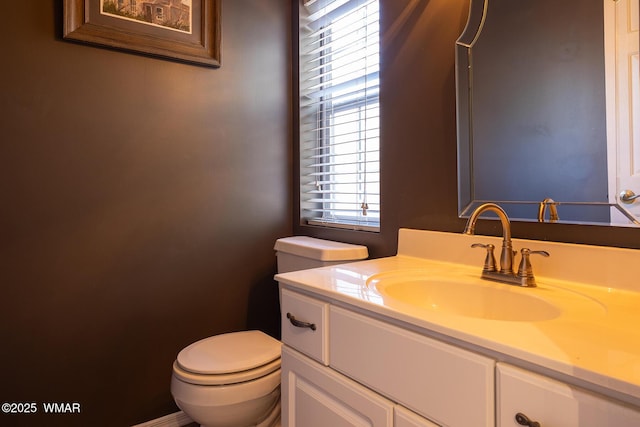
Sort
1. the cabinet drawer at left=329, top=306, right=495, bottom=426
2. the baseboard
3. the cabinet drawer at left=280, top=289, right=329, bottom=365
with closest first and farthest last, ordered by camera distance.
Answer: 1. the cabinet drawer at left=329, top=306, right=495, bottom=426
2. the cabinet drawer at left=280, top=289, right=329, bottom=365
3. the baseboard

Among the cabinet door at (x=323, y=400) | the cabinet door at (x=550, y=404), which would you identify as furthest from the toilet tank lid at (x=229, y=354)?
the cabinet door at (x=550, y=404)

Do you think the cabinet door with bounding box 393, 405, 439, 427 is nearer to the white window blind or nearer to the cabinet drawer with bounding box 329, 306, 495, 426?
the cabinet drawer with bounding box 329, 306, 495, 426

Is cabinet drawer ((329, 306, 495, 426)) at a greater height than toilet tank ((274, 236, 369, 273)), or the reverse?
toilet tank ((274, 236, 369, 273))

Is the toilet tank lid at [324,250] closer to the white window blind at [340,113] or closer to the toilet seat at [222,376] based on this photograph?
the white window blind at [340,113]

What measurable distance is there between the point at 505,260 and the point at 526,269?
0.05 metres

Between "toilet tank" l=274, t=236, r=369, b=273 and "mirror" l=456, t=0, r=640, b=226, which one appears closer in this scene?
"mirror" l=456, t=0, r=640, b=226

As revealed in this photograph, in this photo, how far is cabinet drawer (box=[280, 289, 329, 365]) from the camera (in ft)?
3.11

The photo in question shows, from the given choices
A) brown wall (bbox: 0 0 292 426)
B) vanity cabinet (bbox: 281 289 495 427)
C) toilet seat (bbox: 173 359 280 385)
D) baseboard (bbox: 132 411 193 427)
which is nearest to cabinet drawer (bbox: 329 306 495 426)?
vanity cabinet (bbox: 281 289 495 427)

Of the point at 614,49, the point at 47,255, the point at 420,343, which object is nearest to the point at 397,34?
the point at 614,49

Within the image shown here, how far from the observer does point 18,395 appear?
1.37 m

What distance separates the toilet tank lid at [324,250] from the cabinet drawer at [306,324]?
0.41m

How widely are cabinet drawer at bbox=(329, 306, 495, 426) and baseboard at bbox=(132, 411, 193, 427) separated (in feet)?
3.71

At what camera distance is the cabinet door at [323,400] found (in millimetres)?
815

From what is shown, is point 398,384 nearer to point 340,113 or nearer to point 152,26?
point 340,113
